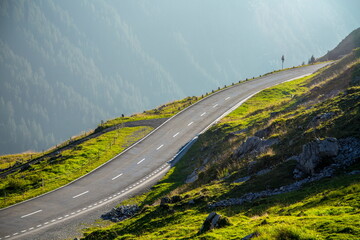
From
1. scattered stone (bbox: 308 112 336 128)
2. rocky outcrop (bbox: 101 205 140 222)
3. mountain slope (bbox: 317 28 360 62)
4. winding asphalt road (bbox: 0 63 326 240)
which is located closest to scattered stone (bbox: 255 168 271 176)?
scattered stone (bbox: 308 112 336 128)

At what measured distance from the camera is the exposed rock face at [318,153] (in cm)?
1930

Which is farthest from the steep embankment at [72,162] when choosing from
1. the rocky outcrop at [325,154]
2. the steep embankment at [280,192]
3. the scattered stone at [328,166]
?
the rocky outcrop at [325,154]

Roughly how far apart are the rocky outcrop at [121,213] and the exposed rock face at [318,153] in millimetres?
16672

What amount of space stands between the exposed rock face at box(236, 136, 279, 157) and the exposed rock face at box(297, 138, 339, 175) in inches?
265

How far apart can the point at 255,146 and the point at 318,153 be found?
965 cm

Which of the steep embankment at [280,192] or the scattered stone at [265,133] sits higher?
the scattered stone at [265,133]

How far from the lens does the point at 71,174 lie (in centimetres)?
4259

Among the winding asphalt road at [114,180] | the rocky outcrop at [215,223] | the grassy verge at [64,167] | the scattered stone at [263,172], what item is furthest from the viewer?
the grassy verge at [64,167]

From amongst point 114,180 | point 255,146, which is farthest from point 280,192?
point 114,180

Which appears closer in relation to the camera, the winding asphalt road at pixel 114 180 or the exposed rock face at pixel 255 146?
the exposed rock face at pixel 255 146

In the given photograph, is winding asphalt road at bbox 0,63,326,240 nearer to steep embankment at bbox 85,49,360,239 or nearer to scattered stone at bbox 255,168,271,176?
steep embankment at bbox 85,49,360,239

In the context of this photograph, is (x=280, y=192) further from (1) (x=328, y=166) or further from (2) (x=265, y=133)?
(2) (x=265, y=133)

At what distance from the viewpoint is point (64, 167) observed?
43875 mm

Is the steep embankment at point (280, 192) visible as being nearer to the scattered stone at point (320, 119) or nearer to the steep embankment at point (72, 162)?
the scattered stone at point (320, 119)
